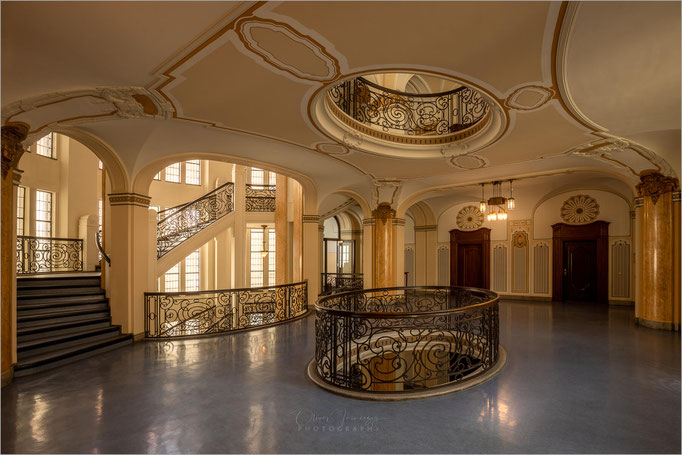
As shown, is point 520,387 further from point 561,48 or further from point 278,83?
point 278,83

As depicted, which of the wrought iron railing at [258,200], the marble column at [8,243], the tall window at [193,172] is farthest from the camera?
the tall window at [193,172]

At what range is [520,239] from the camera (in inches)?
486

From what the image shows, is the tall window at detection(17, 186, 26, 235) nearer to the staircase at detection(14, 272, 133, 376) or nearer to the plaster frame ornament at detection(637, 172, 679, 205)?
the staircase at detection(14, 272, 133, 376)

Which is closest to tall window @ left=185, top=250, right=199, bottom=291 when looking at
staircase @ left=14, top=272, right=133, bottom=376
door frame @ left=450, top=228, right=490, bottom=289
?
staircase @ left=14, top=272, right=133, bottom=376

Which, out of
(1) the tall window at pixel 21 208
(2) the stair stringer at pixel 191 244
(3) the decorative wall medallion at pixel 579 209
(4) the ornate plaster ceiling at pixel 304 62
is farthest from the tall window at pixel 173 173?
(3) the decorative wall medallion at pixel 579 209

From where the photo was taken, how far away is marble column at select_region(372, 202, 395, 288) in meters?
10.9

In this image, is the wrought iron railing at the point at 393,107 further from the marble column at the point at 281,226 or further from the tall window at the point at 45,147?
the tall window at the point at 45,147

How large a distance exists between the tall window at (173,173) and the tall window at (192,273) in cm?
341

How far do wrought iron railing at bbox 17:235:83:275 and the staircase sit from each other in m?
2.70

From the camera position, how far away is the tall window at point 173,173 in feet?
50.8

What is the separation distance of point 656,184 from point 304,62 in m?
7.93

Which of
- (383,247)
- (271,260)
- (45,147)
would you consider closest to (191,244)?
(271,260)

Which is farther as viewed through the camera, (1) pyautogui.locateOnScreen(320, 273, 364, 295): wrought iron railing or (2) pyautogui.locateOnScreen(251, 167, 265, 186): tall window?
(2) pyautogui.locateOnScreen(251, 167, 265, 186): tall window

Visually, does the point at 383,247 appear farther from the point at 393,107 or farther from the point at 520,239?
the point at 520,239
